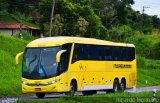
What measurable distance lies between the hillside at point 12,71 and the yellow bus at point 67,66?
4.97 metres

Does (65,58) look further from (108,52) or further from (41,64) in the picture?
(108,52)

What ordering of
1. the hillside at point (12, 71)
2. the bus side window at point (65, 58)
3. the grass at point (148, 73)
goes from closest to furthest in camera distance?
the bus side window at point (65, 58) < the hillside at point (12, 71) < the grass at point (148, 73)

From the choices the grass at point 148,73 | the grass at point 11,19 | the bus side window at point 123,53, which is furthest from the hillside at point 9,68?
the grass at point 11,19

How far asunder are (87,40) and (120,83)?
5376mm

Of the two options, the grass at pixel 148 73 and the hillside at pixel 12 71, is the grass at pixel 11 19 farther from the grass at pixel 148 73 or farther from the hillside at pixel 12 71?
the hillside at pixel 12 71

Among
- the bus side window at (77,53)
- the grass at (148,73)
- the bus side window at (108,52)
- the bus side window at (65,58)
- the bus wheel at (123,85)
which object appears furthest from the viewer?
the grass at (148,73)

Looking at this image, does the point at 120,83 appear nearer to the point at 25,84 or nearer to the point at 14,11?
the point at 25,84

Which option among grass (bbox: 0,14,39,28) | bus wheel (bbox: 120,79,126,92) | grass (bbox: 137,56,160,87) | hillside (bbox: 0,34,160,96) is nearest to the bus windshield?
hillside (bbox: 0,34,160,96)

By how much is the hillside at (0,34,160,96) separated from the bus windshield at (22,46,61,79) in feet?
17.1

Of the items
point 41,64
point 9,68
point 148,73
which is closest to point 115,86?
point 41,64

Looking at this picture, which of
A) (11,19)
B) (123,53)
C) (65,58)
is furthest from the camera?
(11,19)

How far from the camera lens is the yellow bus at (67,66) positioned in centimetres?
2478

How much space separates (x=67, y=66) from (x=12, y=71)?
38.7ft

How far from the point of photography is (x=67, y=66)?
83.3ft
